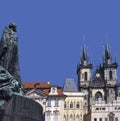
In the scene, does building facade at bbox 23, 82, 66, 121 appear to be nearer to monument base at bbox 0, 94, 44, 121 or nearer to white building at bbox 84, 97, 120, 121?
white building at bbox 84, 97, 120, 121

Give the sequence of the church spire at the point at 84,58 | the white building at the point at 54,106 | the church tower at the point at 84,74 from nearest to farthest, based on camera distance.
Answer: the white building at the point at 54,106 → the church tower at the point at 84,74 → the church spire at the point at 84,58

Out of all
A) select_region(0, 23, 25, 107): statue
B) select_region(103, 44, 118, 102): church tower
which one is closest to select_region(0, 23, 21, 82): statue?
select_region(0, 23, 25, 107): statue

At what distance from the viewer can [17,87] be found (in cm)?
1335

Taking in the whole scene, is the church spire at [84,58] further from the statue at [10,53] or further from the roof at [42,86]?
the statue at [10,53]

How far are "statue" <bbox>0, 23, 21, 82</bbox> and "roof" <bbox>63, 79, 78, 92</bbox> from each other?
64.4 metres

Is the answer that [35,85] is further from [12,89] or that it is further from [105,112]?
[12,89]

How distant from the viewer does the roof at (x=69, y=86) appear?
79275 millimetres

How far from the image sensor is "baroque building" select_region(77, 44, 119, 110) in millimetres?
90938

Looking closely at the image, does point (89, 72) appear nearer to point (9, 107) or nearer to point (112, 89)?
point (112, 89)

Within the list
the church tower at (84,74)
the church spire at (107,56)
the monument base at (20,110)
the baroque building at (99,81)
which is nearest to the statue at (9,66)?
the monument base at (20,110)

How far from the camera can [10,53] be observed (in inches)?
567

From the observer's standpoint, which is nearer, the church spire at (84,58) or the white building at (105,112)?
the white building at (105,112)

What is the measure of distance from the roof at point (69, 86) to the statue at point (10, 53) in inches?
2537

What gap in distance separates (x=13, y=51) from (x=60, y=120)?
48.7 metres
